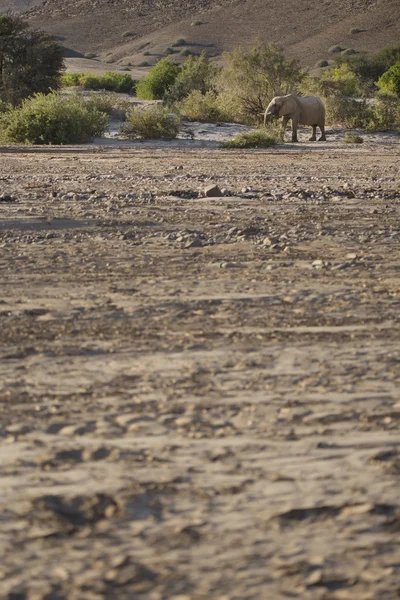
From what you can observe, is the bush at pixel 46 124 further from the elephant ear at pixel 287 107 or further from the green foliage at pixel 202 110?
the green foliage at pixel 202 110

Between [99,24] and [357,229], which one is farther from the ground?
[99,24]

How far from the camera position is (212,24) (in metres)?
85.2

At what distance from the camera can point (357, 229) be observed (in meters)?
8.33

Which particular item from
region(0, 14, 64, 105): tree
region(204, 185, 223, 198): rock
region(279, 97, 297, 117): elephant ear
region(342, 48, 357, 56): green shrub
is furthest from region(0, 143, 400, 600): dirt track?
region(342, 48, 357, 56): green shrub

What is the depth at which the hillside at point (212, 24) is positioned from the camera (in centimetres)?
7900

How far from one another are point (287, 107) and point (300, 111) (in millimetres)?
581

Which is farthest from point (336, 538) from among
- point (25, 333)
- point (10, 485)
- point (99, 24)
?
point (99, 24)

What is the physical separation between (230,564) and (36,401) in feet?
4.43

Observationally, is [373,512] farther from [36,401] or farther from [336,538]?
[36,401]

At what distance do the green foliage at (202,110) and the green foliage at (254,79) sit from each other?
107 cm

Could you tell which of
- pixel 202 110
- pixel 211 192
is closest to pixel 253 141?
pixel 202 110

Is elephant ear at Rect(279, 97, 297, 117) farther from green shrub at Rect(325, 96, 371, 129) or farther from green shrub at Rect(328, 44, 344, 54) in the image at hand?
green shrub at Rect(328, 44, 344, 54)

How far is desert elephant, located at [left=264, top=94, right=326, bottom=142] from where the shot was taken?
2698 cm

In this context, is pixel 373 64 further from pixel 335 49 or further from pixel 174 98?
pixel 174 98
